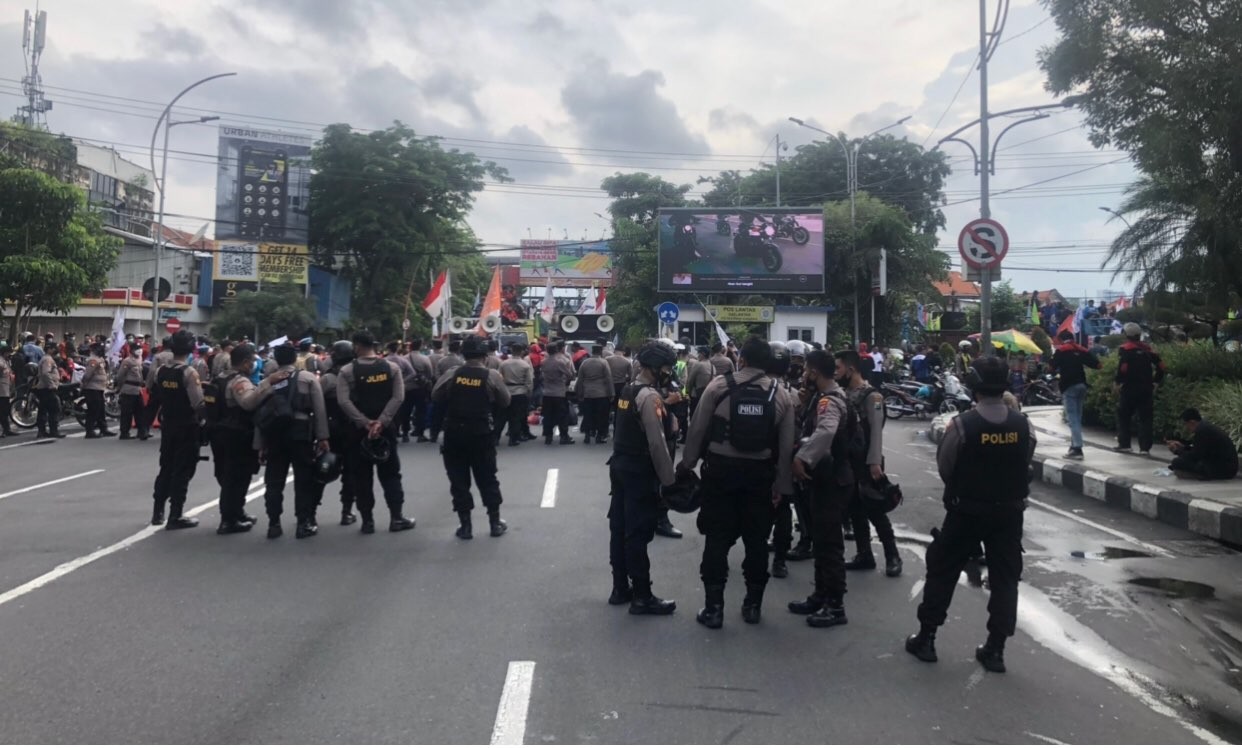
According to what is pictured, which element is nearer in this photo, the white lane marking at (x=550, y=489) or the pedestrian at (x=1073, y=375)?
the white lane marking at (x=550, y=489)

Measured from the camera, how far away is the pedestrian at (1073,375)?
1244 centimetres

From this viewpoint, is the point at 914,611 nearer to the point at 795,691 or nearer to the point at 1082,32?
the point at 795,691

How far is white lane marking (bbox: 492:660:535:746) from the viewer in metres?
4.04

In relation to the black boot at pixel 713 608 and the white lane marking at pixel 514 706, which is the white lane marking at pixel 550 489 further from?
the white lane marking at pixel 514 706

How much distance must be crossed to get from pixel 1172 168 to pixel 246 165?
3718cm

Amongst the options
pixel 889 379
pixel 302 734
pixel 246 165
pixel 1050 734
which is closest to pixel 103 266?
pixel 246 165

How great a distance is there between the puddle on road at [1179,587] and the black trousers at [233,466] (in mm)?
7332

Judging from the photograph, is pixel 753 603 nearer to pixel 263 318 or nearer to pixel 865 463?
pixel 865 463

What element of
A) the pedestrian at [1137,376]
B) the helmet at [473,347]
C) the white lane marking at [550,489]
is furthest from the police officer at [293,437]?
the pedestrian at [1137,376]

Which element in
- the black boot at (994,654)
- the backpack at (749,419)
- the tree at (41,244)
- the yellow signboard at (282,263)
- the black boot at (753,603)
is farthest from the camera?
the yellow signboard at (282,263)

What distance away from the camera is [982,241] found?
13500 millimetres

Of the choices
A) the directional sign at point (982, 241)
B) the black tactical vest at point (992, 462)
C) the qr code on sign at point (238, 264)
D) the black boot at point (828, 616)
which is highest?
the qr code on sign at point (238, 264)

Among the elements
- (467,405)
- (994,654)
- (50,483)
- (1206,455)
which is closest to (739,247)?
(1206,455)

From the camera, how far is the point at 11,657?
16.7 ft
